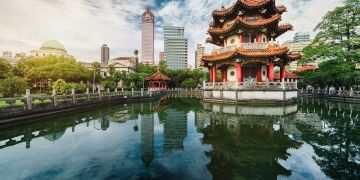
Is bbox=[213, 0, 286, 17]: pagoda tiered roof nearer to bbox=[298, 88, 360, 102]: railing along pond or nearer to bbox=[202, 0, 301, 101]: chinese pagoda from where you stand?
bbox=[202, 0, 301, 101]: chinese pagoda

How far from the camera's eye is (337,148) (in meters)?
6.47

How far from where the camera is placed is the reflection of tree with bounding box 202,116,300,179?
4746 mm

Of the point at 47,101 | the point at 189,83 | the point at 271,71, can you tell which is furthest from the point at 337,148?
the point at 189,83

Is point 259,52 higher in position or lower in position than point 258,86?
higher

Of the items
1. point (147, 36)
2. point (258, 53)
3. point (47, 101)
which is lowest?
point (47, 101)

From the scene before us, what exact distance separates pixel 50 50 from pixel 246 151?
100 metres

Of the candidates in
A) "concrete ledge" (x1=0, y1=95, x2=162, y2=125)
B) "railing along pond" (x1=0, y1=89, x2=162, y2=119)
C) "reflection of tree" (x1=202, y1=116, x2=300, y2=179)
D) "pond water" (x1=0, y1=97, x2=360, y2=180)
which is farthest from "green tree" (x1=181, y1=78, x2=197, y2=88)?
"reflection of tree" (x1=202, y1=116, x2=300, y2=179)

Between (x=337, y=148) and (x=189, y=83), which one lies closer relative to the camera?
(x=337, y=148)

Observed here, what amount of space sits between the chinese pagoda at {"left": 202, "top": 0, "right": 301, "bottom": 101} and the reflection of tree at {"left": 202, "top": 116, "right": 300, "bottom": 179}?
1060cm

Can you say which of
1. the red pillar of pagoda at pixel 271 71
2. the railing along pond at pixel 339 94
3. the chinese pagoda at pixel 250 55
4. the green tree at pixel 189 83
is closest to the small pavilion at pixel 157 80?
the green tree at pixel 189 83

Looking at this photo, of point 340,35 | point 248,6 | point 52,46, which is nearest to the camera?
point 248,6

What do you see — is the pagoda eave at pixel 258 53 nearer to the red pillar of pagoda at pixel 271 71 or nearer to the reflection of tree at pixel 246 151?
the red pillar of pagoda at pixel 271 71

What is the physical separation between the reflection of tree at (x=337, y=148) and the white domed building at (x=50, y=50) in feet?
307

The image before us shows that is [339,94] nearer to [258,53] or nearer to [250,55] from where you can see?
[258,53]
